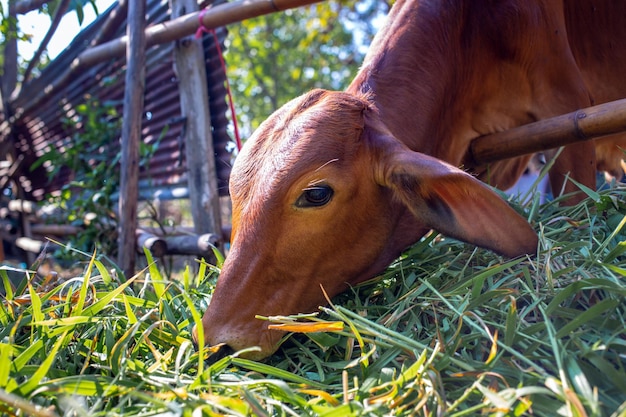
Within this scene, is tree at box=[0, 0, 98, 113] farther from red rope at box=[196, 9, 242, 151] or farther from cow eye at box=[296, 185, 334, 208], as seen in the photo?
cow eye at box=[296, 185, 334, 208]

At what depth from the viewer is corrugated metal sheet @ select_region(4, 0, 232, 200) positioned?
3943 millimetres

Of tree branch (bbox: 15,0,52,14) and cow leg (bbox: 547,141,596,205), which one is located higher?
tree branch (bbox: 15,0,52,14)

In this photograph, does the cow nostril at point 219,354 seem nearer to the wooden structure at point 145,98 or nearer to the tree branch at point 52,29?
the wooden structure at point 145,98

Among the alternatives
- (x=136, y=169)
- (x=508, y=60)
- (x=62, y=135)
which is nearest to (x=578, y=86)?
(x=508, y=60)

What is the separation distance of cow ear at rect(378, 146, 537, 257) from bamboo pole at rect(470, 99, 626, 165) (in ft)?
1.74

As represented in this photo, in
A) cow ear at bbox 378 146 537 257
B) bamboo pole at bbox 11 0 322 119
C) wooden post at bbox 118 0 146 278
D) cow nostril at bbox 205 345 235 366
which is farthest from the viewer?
wooden post at bbox 118 0 146 278

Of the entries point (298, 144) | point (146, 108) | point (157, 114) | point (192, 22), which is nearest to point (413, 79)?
point (298, 144)

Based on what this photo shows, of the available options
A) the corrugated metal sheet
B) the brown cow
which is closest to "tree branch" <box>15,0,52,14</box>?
the corrugated metal sheet

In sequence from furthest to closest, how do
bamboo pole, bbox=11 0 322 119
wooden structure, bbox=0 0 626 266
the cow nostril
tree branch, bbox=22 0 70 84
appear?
tree branch, bbox=22 0 70 84
bamboo pole, bbox=11 0 322 119
wooden structure, bbox=0 0 626 266
the cow nostril

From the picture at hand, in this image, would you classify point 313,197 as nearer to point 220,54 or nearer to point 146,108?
point 220,54

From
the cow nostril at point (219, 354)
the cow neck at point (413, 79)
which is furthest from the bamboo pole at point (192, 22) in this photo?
the cow nostril at point (219, 354)

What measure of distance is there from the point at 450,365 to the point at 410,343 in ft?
0.36

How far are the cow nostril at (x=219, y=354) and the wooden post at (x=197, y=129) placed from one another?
80.6 inches

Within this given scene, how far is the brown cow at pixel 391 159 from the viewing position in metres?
1.81
